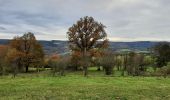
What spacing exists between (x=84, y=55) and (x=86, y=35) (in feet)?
19.7

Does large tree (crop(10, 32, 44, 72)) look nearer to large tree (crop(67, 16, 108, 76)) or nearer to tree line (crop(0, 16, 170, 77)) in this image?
tree line (crop(0, 16, 170, 77))

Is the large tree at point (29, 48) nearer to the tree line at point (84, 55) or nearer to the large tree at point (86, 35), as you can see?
the tree line at point (84, 55)

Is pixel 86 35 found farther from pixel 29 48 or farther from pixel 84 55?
pixel 29 48

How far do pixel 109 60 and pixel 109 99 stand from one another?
4622 centimetres

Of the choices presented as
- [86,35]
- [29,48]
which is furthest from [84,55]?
[29,48]

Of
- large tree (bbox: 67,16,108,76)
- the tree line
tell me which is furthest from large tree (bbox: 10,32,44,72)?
large tree (bbox: 67,16,108,76)

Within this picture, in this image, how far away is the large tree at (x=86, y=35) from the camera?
74562 mm

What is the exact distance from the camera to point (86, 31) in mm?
75500

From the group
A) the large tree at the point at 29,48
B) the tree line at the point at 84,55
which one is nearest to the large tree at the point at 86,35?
the tree line at the point at 84,55

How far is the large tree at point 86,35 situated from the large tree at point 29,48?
20845 millimetres

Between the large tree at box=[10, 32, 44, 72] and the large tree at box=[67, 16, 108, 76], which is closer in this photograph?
the large tree at box=[67, 16, 108, 76]

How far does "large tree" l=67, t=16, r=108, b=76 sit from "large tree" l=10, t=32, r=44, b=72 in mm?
20845

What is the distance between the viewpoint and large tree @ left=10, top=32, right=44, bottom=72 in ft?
302

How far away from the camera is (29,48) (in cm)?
9362
